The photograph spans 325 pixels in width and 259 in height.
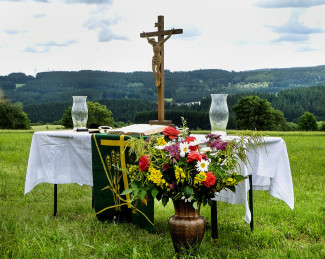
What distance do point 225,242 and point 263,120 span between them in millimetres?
49409

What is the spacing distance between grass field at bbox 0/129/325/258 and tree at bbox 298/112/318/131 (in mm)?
59852

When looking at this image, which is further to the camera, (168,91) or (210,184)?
(168,91)

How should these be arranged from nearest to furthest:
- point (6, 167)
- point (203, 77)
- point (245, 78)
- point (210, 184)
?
point (210, 184) → point (6, 167) → point (203, 77) → point (245, 78)

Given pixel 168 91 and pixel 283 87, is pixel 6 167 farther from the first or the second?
pixel 283 87

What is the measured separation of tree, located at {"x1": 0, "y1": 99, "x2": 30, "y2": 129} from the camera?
62719mm

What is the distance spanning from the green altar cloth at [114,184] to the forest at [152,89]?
43459 millimetres

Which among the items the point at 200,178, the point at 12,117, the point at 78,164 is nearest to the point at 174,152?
the point at 200,178

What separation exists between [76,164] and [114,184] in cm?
62

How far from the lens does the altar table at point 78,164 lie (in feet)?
13.4

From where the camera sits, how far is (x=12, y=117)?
208ft

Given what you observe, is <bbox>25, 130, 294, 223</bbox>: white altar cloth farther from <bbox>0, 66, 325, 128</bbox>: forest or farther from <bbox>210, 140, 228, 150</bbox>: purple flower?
<bbox>0, 66, 325, 128</bbox>: forest

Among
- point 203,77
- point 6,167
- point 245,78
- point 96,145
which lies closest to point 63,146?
point 96,145

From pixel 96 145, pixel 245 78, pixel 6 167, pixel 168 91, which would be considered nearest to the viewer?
pixel 96 145

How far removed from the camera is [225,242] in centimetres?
411
